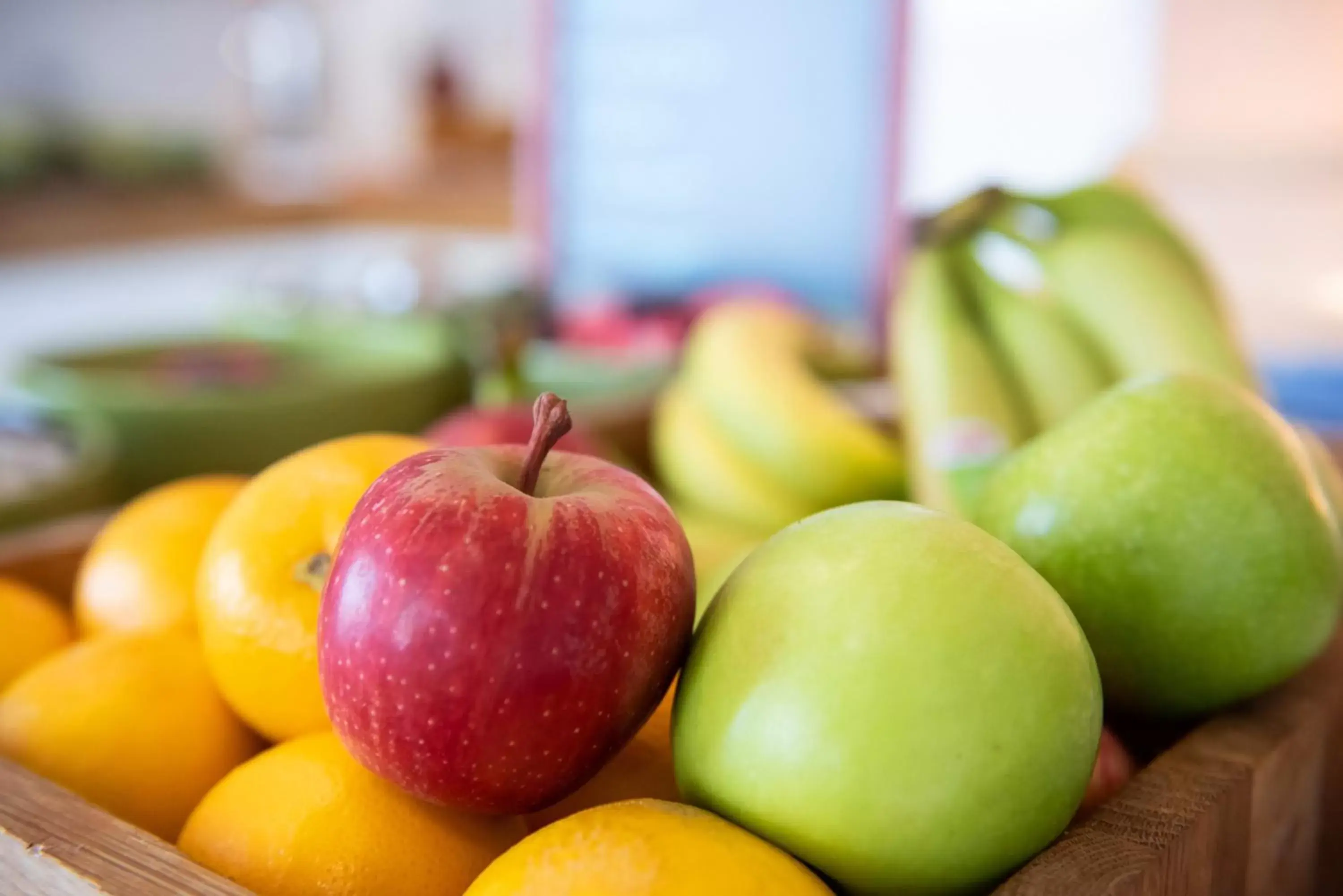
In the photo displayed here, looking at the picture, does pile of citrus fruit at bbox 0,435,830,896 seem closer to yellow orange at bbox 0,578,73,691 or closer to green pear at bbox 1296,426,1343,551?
yellow orange at bbox 0,578,73,691

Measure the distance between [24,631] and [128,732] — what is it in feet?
0.47

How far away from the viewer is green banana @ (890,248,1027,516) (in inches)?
24.9

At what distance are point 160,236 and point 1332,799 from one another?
292 centimetres

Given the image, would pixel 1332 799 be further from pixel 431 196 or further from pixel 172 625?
pixel 431 196

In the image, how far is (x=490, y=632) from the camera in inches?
12.4

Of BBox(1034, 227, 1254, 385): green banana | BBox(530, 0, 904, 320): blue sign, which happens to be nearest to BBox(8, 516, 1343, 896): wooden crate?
BBox(1034, 227, 1254, 385): green banana

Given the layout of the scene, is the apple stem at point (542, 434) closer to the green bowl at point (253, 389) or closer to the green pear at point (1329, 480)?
the green pear at point (1329, 480)

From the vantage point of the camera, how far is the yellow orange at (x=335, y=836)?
35 cm

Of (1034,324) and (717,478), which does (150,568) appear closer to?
(717,478)

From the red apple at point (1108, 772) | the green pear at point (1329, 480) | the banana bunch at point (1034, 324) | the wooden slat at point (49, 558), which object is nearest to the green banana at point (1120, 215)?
the banana bunch at point (1034, 324)

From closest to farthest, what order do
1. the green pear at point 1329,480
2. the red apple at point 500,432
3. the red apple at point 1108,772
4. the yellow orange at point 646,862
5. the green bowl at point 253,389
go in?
the yellow orange at point 646,862, the red apple at point 1108,772, the green pear at point 1329,480, the red apple at point 500,432, the green bowl at point 253,389

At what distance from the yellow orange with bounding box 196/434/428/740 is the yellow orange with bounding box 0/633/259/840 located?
18mm

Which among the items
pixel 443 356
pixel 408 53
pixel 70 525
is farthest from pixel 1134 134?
pixel 408 53

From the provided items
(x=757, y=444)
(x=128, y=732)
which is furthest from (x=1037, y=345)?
(x=128, y=732)
